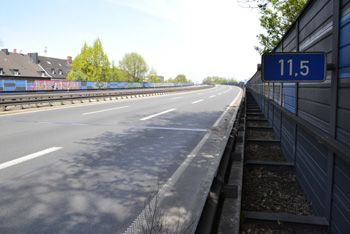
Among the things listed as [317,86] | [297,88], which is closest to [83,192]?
[317,86]

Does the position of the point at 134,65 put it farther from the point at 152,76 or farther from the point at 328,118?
the point at 328,118

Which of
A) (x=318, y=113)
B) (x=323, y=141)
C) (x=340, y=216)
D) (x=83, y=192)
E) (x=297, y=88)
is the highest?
(x=297, y=88)

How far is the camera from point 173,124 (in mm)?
10117

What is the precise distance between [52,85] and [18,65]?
38793mm

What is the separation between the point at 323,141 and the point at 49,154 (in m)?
5.18

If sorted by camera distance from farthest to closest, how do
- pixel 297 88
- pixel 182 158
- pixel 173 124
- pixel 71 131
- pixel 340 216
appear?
pixel 173 124, pixel 71 131, pixel 182 158, pixel 297 88, pixel 340 216

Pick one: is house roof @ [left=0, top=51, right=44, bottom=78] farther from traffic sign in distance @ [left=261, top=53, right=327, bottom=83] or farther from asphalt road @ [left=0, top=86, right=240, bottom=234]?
traffic sign in distance @ [left=261, top=53, right=327, bottom=83]

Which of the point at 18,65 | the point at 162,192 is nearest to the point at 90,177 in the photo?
the point at 162,192

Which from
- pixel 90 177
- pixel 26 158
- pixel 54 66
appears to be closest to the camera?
pixel 90 177

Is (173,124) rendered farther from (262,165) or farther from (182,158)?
(262,165)

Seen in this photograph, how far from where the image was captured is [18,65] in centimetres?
6388

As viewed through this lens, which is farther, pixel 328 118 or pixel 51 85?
pixel 51 85

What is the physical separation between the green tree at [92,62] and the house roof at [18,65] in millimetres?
8301

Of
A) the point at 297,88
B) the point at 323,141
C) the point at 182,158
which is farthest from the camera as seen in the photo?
the point at 182,158
